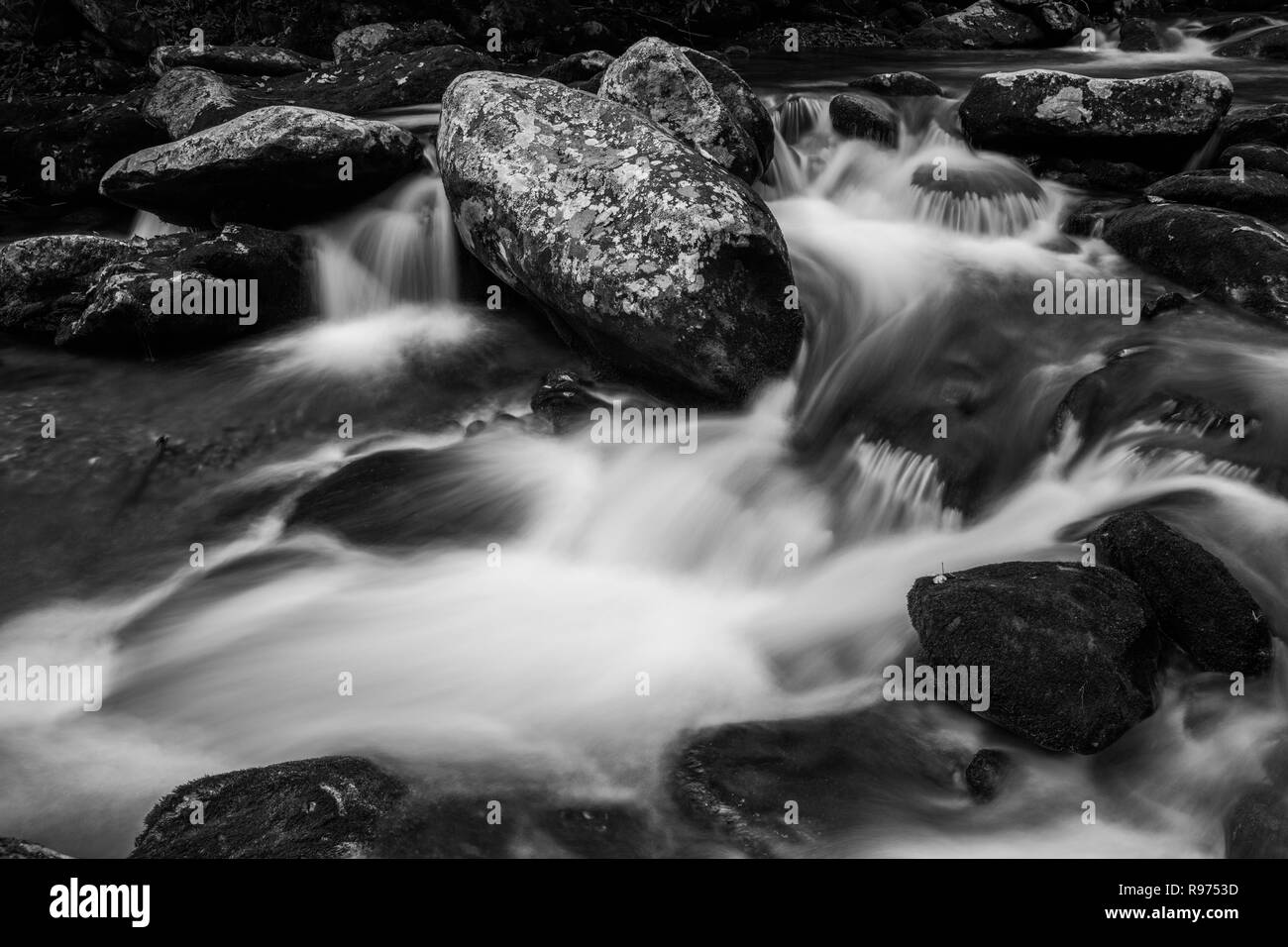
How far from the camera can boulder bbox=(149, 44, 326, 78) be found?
42.0ft

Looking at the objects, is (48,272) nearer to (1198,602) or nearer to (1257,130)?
(1198,602)

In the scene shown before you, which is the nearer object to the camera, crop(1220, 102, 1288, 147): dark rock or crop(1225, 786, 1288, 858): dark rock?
crop(1225, 786, 1288, 858): dark rock

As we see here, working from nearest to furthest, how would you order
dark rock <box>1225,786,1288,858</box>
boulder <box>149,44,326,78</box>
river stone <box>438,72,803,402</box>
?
1. dark rock <box>1225,786,1288,858</box>
2. river stone <box>438,72,803,402</box>
3. boulder <box>149,44,326,78</box>

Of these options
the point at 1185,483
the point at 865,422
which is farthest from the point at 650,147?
the point at 1185,483

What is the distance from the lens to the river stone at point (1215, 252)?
731 centimetres

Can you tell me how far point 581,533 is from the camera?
6.54 m

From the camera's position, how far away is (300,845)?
3773 mm

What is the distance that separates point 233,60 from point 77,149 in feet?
7.77

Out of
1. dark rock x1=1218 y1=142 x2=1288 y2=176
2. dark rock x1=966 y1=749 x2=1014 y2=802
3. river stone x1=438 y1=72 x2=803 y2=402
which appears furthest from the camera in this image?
dark rock x1=1218 y1=142 x2=1288 y2=176

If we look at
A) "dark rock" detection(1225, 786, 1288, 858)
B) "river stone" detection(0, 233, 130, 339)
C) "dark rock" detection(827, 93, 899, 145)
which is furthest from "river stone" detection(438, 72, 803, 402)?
"dark rock" detection(1225, 786, 1288, 858)

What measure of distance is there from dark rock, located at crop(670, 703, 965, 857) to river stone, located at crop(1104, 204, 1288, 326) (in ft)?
14.8

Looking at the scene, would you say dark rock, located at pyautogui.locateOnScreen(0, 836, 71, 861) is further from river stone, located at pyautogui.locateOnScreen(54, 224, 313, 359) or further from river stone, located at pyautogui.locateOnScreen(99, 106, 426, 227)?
river stone, located at pyautogui.locateOnScreen(99, 106, 426, 227)

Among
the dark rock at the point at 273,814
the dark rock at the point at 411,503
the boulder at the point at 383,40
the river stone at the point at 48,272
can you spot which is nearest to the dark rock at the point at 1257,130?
the dark rock at the point at 411,503
